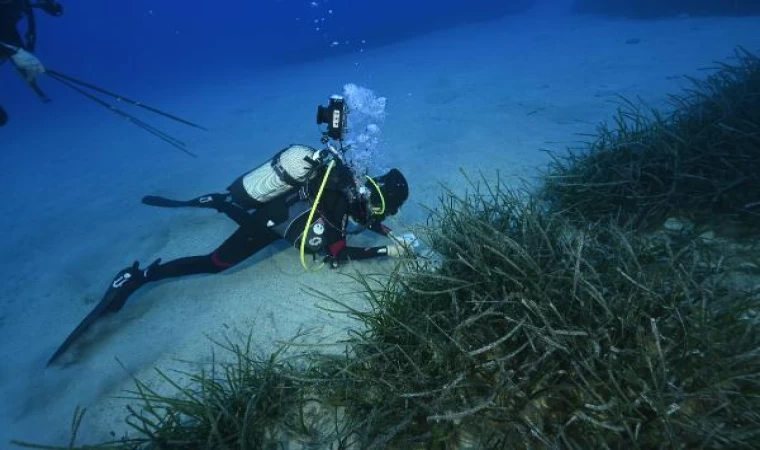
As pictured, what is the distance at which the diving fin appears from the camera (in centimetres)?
440

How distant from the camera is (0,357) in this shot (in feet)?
15.5

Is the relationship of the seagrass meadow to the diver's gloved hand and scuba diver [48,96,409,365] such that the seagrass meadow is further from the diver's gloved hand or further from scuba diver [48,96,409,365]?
the diver's gloved hand

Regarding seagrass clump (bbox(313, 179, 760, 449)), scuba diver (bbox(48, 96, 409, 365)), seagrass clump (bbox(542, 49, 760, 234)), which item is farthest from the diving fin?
seagrass clump (bbox(542, 49, 760, 234))

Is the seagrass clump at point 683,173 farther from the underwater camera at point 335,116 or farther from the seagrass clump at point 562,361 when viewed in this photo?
the underwater camera at point 335,116

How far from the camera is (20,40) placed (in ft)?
18.9

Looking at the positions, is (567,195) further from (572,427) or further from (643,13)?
(643,13)

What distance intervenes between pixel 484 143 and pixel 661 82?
4928 millimetres

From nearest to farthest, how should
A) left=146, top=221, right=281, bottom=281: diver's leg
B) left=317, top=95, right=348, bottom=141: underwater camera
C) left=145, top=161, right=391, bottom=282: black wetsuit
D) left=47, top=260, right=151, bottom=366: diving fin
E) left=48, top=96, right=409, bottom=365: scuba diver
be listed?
left=317, top=95, right=348, bottom=141: underwater camera, left=48, top=96, right=409, bottom=365: scuba diver, left=145, top=161, right=391, bottom=282: black wetsuit, left=47, top=260, right=151, bottom=366: diving fin, left=146, top=221, right=281, bottom=281: diver's leg

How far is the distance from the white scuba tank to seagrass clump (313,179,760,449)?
206 centimetres

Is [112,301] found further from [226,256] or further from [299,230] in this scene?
[299,230]

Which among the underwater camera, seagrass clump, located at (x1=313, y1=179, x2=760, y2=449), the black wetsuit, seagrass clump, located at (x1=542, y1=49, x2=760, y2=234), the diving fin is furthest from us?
the diving fin

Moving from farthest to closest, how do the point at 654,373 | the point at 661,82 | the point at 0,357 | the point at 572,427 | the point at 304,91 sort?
the point at 304,91
the point at 661,82
the point at 0,357
the point at 572,427
the point at 654,373

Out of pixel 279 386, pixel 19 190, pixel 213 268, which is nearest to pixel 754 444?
pixel 279 386

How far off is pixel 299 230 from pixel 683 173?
12.5 feet
